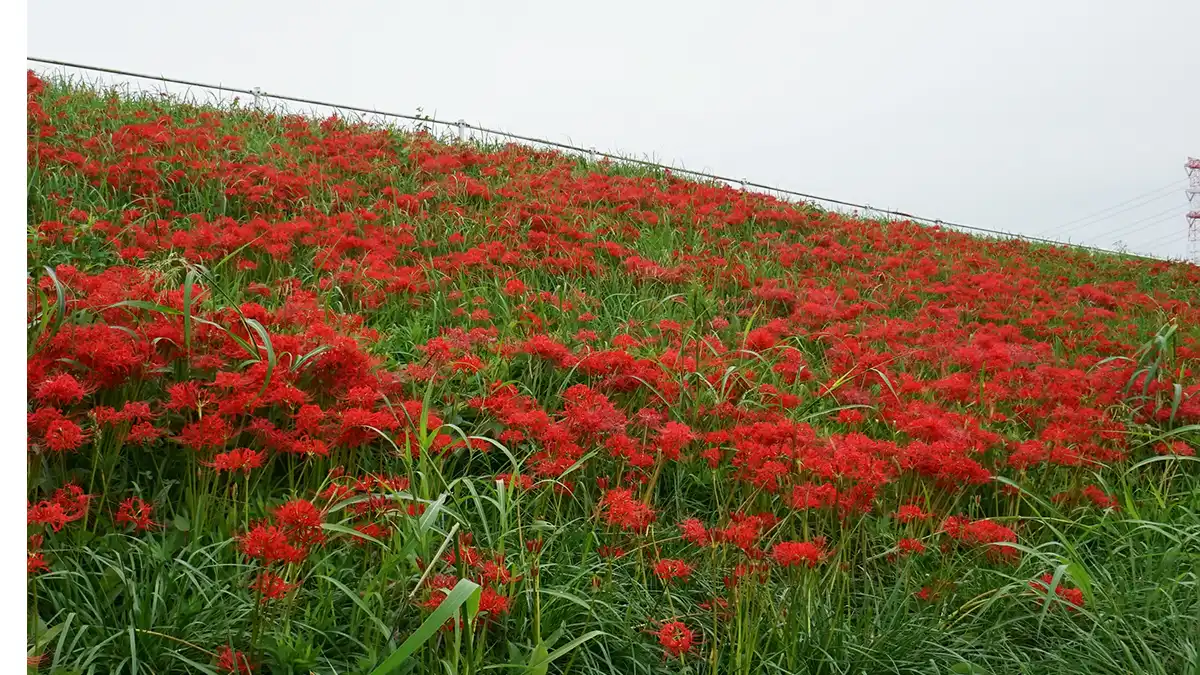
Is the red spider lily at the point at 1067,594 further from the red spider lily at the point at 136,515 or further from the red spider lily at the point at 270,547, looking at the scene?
the red spider lily at the point at 136,515

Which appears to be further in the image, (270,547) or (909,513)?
(909,513)

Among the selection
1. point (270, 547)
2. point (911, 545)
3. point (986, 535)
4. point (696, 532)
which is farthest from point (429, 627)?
point (986, 535)

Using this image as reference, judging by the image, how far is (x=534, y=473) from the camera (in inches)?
127

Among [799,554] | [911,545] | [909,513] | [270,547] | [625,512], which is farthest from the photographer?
[909,513]

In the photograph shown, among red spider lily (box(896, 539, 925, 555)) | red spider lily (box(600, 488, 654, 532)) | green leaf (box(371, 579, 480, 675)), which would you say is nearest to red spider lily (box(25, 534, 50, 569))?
green leaf (box(371, 579, 480, 675))

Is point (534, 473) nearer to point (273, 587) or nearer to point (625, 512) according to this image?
point (625, 512)

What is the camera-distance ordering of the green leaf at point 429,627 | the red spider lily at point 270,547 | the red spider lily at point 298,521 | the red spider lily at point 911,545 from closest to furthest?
the green leaf at point 429,627
the red spider lily at point 270,547
the red spider lily at point 298,521
the red spider lily at point 911,545

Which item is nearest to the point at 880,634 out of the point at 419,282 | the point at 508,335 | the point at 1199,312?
the point at 508,335

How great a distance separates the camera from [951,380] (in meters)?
4.29

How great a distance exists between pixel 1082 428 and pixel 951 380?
26.0 inches

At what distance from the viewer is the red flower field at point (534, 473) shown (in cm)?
249

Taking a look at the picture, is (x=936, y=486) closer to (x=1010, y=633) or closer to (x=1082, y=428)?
(x=1010, y=633)

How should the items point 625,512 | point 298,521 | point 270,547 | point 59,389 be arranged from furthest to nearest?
point 625,512 → point 59,389 → point 298,521 → point 270,547

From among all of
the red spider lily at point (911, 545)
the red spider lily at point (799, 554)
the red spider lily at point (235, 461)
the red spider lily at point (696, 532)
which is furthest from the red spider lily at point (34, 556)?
the red spider lily at point (911, 545)
